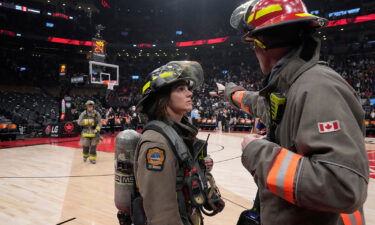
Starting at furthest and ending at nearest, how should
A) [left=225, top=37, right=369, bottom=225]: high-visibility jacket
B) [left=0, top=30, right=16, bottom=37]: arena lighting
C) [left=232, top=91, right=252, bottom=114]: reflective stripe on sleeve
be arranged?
[left=0, top=30, right=16, bottom=37]: arena lighting, [left=232, top=91, right=252, bottom=114]: reflective stripe on sleeve, [left=225, top=37, right=369, bottom=225]: high-visibility jacket

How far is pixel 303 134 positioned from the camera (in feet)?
3.07

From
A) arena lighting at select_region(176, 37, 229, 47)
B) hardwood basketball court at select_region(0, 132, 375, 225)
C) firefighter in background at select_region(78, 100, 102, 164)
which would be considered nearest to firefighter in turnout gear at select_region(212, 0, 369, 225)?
hardwood basketball court at select_region(0, 132, 375, 225)

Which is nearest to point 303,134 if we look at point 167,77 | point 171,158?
point 171,158

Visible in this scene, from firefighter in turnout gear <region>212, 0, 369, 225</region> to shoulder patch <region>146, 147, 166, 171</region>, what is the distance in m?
0.62

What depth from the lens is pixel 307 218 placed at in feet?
3.39

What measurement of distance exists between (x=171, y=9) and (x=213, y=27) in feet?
29.4

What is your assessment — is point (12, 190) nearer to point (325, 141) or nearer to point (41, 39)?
point (325, 141)

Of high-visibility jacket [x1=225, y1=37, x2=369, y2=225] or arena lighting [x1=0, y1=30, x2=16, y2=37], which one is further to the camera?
arena lighting [x1=0, y1=30, x2=16, y2=37]

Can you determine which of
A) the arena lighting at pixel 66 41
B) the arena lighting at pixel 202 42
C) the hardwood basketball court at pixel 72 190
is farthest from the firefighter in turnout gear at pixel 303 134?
the arena lighting at pixel 66 41

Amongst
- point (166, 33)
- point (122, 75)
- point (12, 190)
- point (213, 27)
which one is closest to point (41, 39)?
point (122, 75)

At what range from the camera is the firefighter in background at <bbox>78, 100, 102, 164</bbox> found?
840cm

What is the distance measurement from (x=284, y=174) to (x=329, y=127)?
0.74 ft

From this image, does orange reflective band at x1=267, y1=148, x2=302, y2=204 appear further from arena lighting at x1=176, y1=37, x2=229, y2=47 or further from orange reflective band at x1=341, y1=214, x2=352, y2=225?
arena lighting at x1=176, y1=37, x2=229, y2=47

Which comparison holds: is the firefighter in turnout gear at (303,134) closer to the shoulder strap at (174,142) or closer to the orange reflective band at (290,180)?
the orange reflective band at (290,180)
